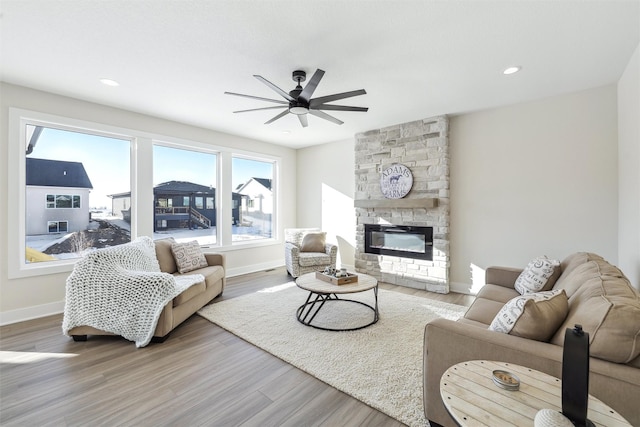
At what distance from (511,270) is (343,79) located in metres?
2.76

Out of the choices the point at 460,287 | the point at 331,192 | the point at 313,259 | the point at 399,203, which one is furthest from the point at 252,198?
the point at 460,287

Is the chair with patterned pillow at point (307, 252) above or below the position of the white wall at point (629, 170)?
below

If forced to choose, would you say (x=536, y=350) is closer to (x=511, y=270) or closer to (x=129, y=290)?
(x=511, y=270)

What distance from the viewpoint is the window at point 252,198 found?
18.5ft

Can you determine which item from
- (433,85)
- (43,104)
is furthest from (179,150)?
(433,85)

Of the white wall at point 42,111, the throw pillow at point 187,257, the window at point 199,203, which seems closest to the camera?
the white wall at point 42,111

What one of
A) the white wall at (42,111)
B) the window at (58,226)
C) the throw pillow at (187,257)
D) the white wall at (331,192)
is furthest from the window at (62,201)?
the white wall at (331,192)

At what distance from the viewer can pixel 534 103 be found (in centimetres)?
371

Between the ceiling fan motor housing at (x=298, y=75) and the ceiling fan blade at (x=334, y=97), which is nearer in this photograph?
the ceiling fan blade at (x=334, y=97)

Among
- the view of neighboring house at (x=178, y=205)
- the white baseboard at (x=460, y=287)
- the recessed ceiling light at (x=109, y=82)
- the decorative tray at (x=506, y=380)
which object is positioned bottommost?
the white baseboard at (x=460, y=287)

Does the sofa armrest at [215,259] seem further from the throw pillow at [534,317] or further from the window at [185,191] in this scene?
the throw pillow at [534,317]

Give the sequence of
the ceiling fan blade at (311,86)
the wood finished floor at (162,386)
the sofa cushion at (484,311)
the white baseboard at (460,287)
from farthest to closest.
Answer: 1. the white baseboard at (460,287)
2. the ceiling fan blade at (311,86)
3. the sofa cushion at (484,311)
4. the wood finished floor at (162,386)

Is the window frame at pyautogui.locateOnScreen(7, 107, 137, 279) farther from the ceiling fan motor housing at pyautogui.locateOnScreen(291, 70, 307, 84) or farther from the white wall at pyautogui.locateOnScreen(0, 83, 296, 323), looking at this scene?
the ceiling fan motor housing at pyautogui.locateOnScreen(291, 70, 307, 84)

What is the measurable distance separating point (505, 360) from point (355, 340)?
4.96ft
